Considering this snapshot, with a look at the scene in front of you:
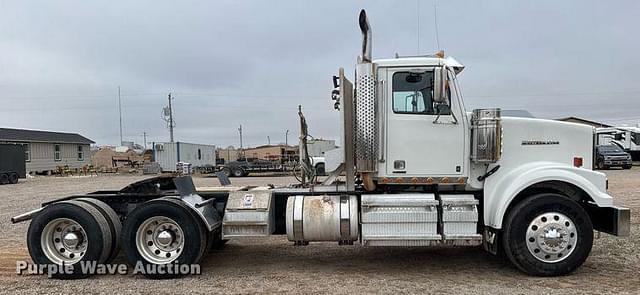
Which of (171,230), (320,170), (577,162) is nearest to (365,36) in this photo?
(320,170)

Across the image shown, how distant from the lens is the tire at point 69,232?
613 cm

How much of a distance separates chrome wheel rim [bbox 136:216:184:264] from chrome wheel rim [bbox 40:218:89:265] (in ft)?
2.49

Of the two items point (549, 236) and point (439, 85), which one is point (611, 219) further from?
point (439, 85)

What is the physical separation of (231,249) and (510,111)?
199 inches

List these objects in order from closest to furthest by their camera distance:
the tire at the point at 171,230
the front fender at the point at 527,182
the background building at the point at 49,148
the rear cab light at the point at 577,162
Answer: the front fender at the point at 527,182
the tire at the point at 171,230
the rear cab light at the point at 577,162
the background building at the point at 49,148

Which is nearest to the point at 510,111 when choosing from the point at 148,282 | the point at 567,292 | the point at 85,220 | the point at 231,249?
the point at 567,292

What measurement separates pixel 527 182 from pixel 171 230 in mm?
4626

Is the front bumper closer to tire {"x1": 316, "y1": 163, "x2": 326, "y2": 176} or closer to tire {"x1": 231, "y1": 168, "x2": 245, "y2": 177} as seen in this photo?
tire {"x1": 316, "y1": 163, "x2": 326, "y2": 176}

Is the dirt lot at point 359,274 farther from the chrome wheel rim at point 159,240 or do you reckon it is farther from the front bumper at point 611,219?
the front bumper at point 611,219

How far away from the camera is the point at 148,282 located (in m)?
5.95

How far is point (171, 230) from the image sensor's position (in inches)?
245

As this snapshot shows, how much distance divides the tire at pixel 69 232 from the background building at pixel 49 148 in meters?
37.1

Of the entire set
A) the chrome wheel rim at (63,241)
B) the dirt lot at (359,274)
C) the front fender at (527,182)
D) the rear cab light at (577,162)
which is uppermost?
the rear cab light at (577,162)

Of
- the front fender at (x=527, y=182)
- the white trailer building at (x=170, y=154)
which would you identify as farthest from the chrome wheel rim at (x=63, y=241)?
the white trailer building at (x=170, y=154)
